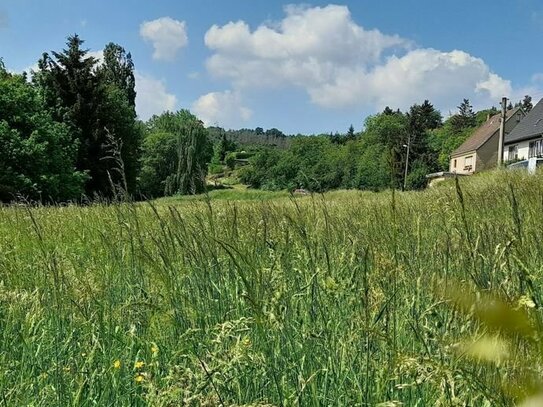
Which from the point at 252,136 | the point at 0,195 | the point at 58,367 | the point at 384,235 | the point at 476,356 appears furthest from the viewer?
Answer: the point at 252,136

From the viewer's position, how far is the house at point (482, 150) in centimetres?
5988

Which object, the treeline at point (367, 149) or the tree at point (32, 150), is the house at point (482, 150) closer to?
the treeline at point (367, 149)

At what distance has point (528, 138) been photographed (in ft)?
158

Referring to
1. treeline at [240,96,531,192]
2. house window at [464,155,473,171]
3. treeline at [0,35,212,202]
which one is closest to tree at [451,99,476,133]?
treeline at [240,96,531,192]

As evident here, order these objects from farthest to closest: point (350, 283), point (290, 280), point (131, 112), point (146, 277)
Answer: point (131, 112) < point (146, 277) < point (290, 280) < point (350, 283)

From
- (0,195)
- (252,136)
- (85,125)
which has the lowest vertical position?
(0,195)

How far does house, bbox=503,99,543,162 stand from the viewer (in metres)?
47.0

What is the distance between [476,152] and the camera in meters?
60.4

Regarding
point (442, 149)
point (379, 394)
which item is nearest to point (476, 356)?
point (379, 394)

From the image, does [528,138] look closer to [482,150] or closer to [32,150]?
[482,150]

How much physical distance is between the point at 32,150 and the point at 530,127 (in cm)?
4446

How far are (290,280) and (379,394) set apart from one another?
3.53 feet

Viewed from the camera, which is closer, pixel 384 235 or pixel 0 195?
pixel 384 235

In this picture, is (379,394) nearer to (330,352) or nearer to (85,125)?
(330,352)
